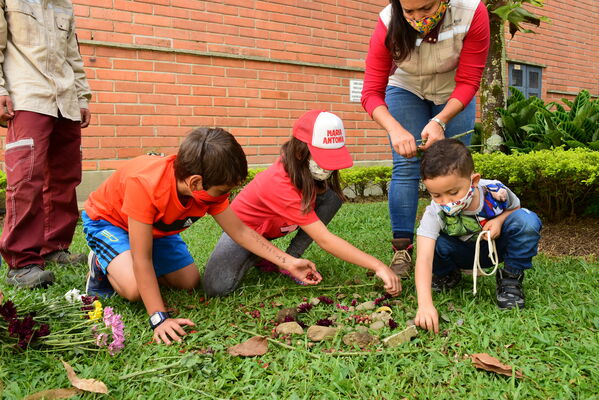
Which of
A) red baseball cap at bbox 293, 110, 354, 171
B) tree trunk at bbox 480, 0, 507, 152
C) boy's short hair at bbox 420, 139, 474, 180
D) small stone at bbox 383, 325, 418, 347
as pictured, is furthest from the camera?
tree trunk at bbox 480, 0, 507, 152

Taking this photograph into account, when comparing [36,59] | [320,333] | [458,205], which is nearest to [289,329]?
[320,333]

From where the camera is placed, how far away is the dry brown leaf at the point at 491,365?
1.69 metres

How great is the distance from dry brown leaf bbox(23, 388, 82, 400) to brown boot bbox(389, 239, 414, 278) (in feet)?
5.67

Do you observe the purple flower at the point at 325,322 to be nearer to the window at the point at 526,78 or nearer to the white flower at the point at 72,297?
the white flower at the point at 72,297

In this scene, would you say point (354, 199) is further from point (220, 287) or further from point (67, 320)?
point (67, 320)

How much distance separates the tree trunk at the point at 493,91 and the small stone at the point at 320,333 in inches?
124

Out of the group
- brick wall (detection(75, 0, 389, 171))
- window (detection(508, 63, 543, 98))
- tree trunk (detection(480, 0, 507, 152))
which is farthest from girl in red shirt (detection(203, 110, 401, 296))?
window (detection(508, 63, 543, 98))

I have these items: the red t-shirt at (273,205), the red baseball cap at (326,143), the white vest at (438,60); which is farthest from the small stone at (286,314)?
the white vest at (438,60)

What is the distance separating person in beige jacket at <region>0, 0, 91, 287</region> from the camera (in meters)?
2.86

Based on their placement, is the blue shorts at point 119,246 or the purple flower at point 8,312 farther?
the blue shorts at point 119,246

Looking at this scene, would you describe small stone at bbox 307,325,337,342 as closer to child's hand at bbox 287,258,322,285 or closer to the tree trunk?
child's hand at bbox 287,258,322,285

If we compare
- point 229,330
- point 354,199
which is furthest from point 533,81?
point 229,330

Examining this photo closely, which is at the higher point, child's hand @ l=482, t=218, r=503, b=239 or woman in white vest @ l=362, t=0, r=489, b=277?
woman in white vest @ l=362, t=0, r=489, b=277

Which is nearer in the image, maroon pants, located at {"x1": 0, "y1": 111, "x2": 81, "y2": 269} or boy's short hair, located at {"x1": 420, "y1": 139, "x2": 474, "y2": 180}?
boy's short hair, located at {"x1": 420, "y1": 139, "x2": 474, "y2": 180}
